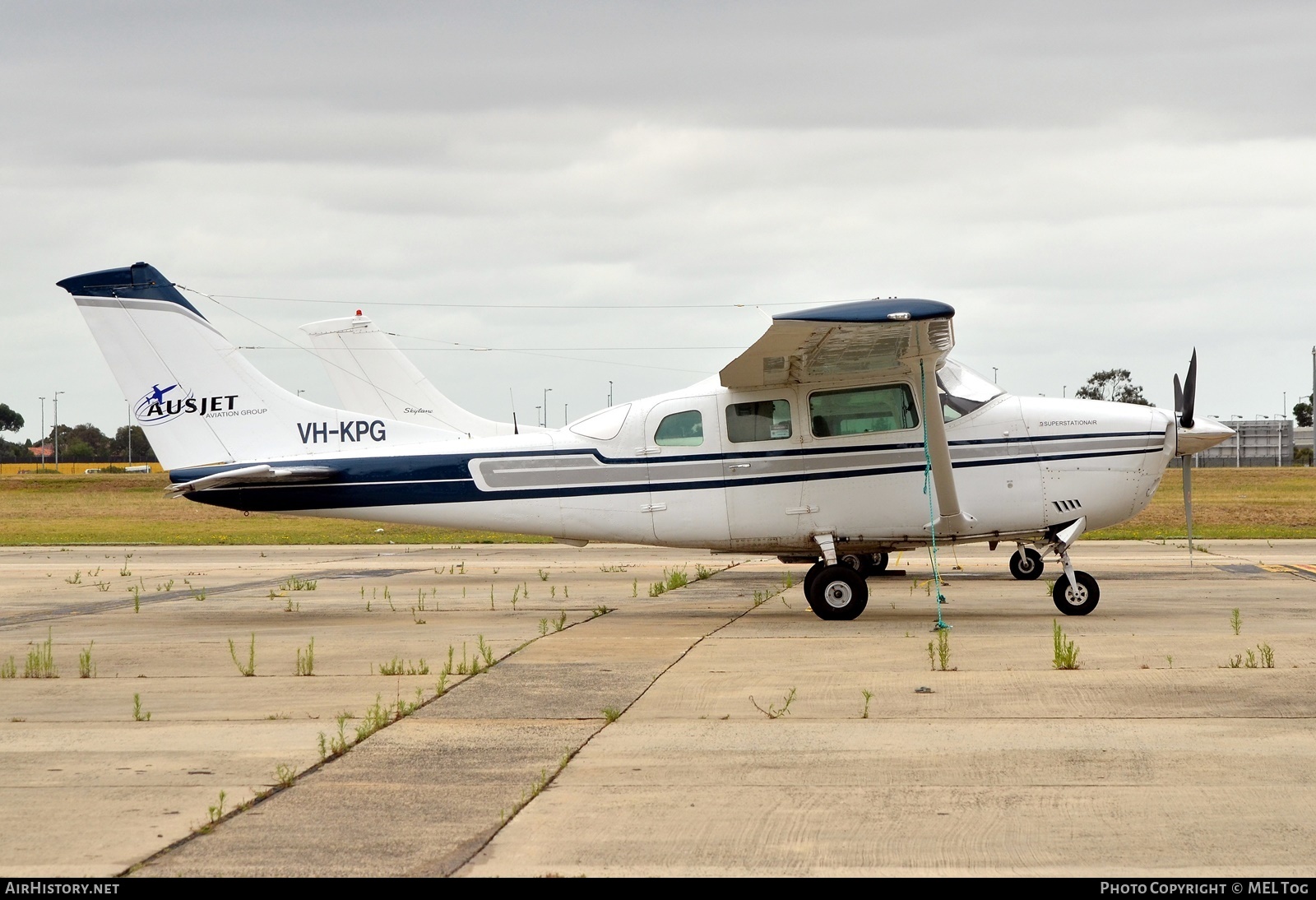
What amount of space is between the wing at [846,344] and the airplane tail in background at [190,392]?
13.6 feet

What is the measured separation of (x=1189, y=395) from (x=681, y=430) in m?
5.33

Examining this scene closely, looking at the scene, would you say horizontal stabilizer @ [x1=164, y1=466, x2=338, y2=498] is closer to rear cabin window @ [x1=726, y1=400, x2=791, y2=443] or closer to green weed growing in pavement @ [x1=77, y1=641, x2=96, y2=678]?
green weed growing in pavement @ [x1=77, y1=641, x2=96, y2=678]

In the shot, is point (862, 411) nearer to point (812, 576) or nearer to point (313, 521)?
point (812, 576)

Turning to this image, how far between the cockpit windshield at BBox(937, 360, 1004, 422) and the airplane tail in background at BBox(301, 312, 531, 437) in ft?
45.2

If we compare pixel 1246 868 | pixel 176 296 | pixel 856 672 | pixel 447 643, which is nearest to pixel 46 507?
pixel 176 296

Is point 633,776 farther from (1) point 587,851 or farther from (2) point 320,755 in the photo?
(2) point 320,755

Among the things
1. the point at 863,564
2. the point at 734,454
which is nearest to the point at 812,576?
the point at 734,454

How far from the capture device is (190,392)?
14.7m

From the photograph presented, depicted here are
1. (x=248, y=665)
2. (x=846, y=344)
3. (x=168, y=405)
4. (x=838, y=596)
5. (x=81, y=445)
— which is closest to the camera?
(x=248, y=665)

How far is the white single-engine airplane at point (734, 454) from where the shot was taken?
13.5m

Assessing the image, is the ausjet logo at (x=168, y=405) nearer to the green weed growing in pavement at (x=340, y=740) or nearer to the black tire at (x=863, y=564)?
the green weed growing in pavement at (x=340, y=740)

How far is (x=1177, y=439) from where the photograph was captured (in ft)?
44.3

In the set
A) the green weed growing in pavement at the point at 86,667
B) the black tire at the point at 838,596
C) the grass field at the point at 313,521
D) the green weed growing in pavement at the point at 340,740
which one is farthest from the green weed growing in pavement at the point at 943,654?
the grass field at the point at 313,521

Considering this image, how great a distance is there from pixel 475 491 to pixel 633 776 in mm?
8286
